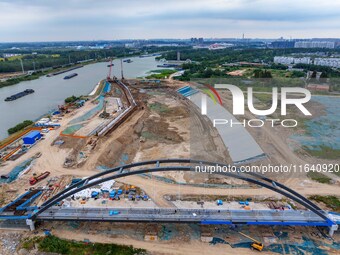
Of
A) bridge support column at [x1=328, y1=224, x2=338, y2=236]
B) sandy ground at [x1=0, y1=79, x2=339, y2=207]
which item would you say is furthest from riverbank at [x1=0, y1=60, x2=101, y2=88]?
bridge support column at [x1=328, y1=224, x2=338, y2=236]

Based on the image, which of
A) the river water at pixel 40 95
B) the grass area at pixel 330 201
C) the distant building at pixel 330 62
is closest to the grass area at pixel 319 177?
the grass area at pixel 330 201

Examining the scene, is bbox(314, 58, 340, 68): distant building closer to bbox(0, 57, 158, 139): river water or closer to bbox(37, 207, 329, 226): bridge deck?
bbox(0, 57, 158, 139): river water

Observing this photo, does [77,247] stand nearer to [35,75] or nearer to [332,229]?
[332,229]

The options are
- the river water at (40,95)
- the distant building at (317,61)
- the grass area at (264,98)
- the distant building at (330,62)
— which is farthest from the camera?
the distant building at (317,61)

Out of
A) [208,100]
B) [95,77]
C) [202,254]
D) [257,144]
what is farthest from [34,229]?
[95,77]

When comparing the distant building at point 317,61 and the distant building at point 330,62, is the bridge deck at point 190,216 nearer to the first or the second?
the distant building at point 330,62

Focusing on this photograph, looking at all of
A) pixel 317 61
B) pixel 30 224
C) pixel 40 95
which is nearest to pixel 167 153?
pixel 30 224
